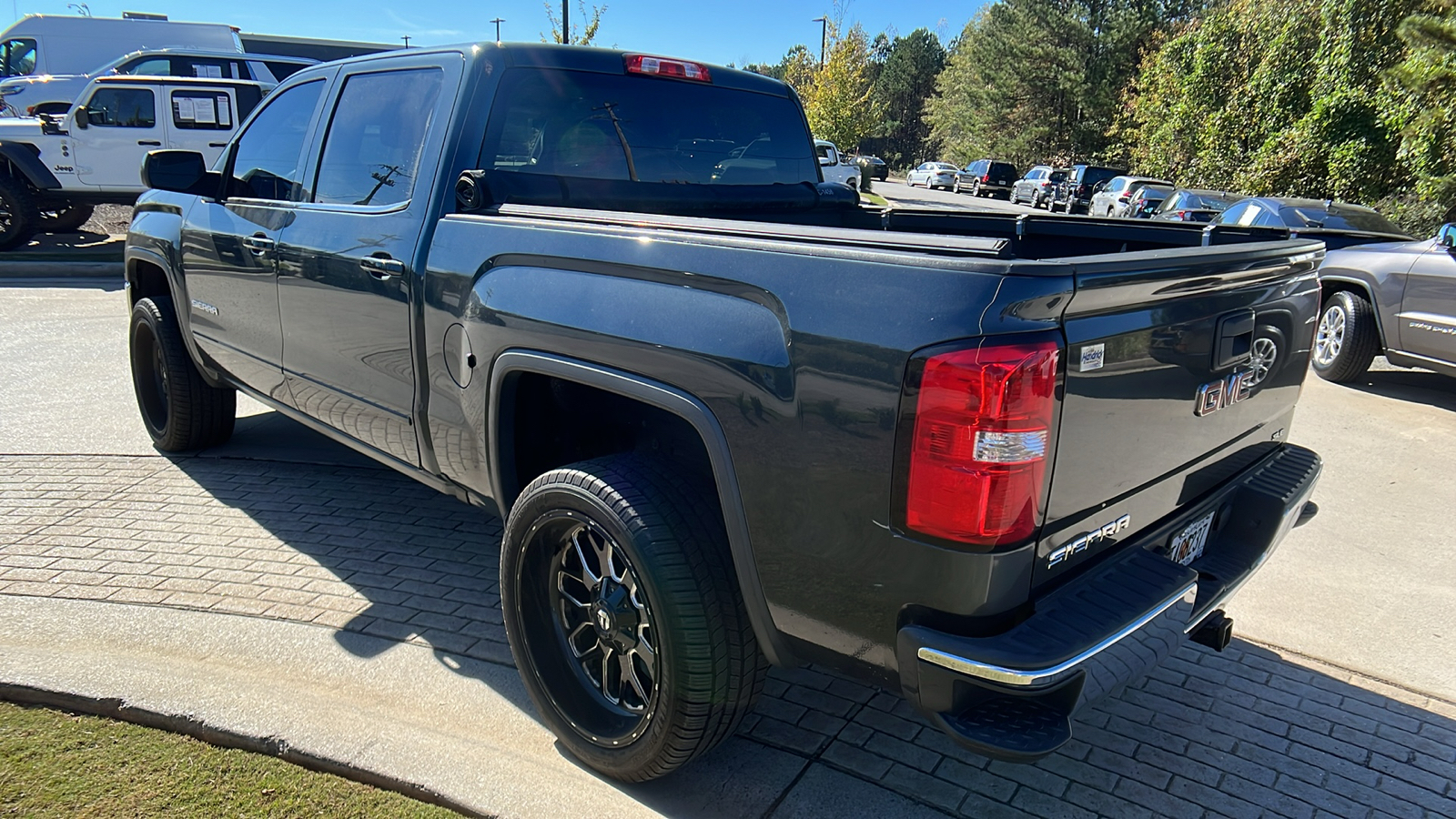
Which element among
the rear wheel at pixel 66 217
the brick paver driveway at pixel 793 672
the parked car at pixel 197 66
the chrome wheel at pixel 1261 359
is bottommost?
the brick paver driveway at pixel 793 672

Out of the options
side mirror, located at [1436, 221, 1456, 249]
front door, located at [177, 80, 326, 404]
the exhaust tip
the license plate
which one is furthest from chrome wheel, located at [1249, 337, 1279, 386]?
side mirror, located at [1436, 221, 1456, 249]

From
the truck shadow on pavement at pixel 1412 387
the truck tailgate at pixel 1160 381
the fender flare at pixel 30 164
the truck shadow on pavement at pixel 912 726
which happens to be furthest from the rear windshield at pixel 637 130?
the fender flare at pixel 30 164

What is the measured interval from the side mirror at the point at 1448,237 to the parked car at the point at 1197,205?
334 inches

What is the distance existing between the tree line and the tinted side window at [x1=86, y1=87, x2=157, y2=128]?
15483mm

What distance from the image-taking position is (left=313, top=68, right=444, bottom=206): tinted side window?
337 cm

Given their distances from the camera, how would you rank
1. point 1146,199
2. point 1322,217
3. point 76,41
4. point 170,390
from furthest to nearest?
point 1146,199, point 76,41, point 1322,217, point 170,390

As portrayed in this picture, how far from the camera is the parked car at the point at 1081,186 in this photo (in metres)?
30.9

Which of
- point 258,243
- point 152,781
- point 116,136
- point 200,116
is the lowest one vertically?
point 152,781

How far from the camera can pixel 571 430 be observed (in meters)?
3.16

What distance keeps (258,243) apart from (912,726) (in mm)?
3228

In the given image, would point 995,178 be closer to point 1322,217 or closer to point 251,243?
point 1322,217

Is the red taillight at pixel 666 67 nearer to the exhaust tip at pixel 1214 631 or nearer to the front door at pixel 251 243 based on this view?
the front door at pixel 251 243

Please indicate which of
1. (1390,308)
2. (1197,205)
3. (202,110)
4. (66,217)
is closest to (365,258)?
(1390,308)

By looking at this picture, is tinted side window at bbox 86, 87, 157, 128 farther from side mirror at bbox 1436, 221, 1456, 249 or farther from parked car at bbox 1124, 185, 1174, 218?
parked car at bbox 1124, 185, 1174, 218
